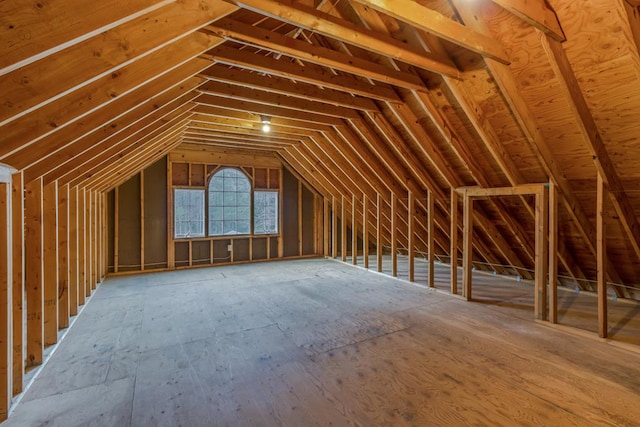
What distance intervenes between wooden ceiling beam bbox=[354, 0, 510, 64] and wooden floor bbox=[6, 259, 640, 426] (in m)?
2.48

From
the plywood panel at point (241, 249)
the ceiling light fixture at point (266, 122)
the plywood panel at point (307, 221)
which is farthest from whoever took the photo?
the plywood panel at point (307, 221)

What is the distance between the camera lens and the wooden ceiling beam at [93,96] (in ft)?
4.76

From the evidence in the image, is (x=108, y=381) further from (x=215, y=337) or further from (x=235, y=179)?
(x=235, y=179)

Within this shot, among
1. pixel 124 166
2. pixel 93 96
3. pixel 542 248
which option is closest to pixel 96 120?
pixel 93 96

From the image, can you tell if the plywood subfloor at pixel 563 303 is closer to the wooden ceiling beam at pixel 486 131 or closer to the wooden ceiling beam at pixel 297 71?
the wooden ceiling beam at pixel 486 131

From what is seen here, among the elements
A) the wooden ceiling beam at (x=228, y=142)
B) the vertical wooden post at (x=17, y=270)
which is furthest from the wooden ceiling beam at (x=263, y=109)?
the vertical wooden post at (x=17, y=270)

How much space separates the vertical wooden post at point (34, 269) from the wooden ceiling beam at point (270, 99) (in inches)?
72.2

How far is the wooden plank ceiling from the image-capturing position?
4.48 ft

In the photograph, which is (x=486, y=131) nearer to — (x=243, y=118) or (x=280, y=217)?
(x=243, y=118)

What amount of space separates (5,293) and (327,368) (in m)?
2.16

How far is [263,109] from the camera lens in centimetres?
388

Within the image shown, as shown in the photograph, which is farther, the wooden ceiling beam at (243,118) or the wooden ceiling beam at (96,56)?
the wooden ceiling beam at (243,118)

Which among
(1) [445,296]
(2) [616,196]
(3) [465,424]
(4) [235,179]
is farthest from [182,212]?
(2) [616,196]

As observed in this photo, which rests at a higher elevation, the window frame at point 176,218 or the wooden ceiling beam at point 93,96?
the wooden ceiling beam at point 93,96
